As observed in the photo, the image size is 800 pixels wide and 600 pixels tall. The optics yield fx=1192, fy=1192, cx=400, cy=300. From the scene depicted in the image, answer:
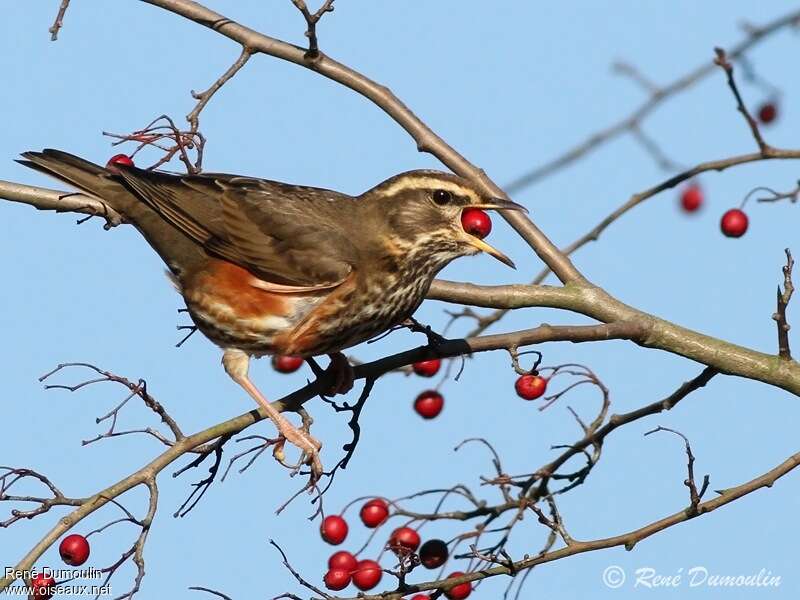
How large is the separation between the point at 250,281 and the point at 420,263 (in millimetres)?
1040

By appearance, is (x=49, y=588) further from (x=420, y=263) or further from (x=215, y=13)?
(x=215, y=13)

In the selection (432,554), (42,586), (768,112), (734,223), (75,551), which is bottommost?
(42,586)

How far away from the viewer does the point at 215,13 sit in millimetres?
6246

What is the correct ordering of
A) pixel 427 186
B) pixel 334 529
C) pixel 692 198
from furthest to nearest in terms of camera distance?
pixel 692 198 < pixel 427 186 < pixel 334 529

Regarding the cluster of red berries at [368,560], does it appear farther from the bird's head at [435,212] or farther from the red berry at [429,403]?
the bird's head at [435,212]

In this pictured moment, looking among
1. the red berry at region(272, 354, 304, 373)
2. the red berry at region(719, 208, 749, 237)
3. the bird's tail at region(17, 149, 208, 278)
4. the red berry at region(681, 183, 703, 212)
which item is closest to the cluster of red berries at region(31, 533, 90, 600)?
the red berry at region(272, 354, 304, 373)

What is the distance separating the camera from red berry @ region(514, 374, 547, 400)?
6145 millimetres

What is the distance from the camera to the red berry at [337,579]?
5.83m

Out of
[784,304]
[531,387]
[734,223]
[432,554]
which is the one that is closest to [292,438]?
[432,554]

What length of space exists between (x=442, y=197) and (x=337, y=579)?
2.04 meters

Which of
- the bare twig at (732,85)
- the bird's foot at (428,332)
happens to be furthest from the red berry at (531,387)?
the bare twig at (732,85)

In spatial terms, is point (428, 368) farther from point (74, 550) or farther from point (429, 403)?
point (74, 550)

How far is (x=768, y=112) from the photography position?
27.4ft

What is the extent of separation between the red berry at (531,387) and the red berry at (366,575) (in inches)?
45.8
